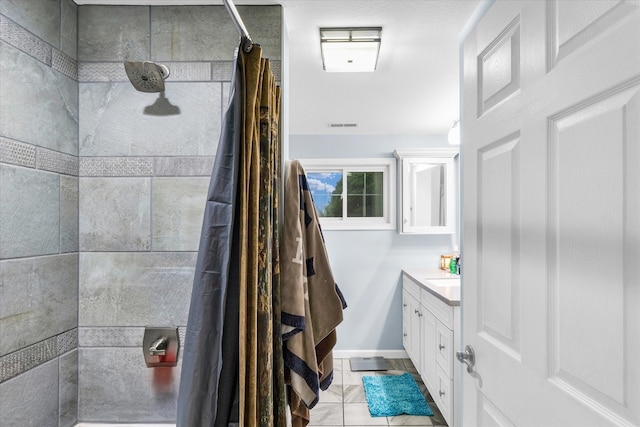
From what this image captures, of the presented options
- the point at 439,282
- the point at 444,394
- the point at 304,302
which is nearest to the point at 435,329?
the point at 444,394

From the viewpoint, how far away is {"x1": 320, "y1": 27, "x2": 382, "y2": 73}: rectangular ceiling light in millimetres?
1606

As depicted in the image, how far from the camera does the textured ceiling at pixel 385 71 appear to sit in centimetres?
144

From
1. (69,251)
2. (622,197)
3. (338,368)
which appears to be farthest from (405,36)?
(338,368)

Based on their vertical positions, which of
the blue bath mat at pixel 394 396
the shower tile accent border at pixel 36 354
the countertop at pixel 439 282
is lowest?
the blue bath mat at pixel 394 396

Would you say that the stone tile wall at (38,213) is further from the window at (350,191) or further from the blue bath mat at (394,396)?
the window at (350,191)

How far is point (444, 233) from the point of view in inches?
136

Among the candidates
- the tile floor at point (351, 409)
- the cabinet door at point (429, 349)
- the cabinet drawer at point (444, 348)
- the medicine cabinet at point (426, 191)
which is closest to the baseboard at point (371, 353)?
the tile floor at point (351, 409)

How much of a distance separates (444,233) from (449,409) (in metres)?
1.73

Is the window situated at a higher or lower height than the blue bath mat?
higher

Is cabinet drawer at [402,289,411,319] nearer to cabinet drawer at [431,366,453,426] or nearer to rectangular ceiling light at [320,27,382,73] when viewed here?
cabinet drawer at [431,366,453,426]

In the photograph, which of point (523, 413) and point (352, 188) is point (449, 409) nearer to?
point (523, 413)

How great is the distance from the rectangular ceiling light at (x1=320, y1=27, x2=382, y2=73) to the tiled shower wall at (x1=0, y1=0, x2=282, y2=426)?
19.3 inches

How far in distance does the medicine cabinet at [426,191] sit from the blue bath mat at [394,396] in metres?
1.38

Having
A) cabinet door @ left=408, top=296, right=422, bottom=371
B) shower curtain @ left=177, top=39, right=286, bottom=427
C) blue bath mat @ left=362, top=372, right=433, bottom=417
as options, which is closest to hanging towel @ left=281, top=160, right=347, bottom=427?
shower curtain @ left=177, top=39, right=286, bottom=427
